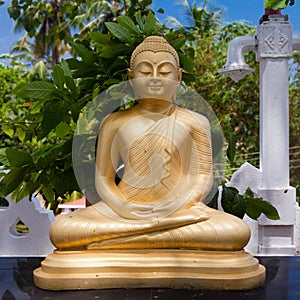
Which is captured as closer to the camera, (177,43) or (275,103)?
(177,43)

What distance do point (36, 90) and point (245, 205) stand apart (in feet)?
3.43

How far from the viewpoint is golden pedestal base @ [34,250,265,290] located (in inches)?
67.4

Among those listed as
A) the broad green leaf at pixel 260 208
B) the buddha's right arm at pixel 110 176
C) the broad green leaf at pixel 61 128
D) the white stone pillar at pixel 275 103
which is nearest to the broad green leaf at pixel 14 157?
the broad green leaf at pixel 61 128

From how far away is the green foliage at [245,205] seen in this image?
2143 millimetres

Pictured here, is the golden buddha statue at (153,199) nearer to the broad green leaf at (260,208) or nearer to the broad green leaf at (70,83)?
the broad green leaf at (70,83)

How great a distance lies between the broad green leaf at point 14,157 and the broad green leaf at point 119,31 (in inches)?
25.6

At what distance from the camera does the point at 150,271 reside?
68.7 inches

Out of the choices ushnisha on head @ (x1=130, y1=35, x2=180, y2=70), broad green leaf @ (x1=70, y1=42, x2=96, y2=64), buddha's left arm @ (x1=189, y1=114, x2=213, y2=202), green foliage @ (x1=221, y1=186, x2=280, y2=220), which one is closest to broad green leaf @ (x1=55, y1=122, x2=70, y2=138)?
broad green leaf @ (x1=70, y1=42, x2=96, y2=64)

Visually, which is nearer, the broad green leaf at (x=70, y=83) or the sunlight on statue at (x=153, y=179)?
the sunlight on statue at (x=153, y=179)

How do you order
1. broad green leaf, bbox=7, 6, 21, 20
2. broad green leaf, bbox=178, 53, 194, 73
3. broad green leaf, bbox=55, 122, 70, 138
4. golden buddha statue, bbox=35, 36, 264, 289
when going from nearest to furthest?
1. golden buddha statue, bbox=35, 36, 264, 289
2. broad green leaf, bbox=55, 122, 70, 138
3. broad green leaf, bbox=178, 53, 194, 73
4. broad green leaf, bbox=7, 6, 21, 20

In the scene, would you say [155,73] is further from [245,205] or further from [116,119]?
[245,205]

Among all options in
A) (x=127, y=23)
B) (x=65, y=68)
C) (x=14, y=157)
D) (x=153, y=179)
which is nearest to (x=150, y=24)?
(x=127, y=23)

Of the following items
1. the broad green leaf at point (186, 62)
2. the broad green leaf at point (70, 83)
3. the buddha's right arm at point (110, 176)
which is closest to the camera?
the buddha's right arm at point (110, 176)

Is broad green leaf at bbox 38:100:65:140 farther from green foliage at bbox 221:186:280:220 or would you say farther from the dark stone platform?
green foliage at bbox 221:186:280:220
